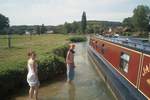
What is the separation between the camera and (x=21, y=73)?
10.5 m

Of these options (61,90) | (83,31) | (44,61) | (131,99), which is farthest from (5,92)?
(83,31)

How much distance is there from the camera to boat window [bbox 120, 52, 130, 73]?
27.8ft

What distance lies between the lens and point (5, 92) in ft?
32.0

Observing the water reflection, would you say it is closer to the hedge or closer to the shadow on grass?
the shadow on grass

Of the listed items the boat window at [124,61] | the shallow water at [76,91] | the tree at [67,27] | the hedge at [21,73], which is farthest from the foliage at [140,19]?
the boat window at [124,61]

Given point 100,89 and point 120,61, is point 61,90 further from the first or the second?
point 120,61

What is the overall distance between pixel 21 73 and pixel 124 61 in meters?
3.33

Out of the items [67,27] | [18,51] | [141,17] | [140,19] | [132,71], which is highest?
[141,17]

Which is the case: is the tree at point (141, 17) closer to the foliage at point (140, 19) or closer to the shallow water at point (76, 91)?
the foliage at point (140, 19)

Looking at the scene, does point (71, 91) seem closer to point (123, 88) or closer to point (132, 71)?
point (123, 88)

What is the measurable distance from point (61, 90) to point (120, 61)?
→ 2.44 m

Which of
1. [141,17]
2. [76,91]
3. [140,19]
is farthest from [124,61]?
[141,17]

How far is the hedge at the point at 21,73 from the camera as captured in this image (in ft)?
31.6

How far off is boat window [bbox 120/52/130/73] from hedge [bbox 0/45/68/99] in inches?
125
